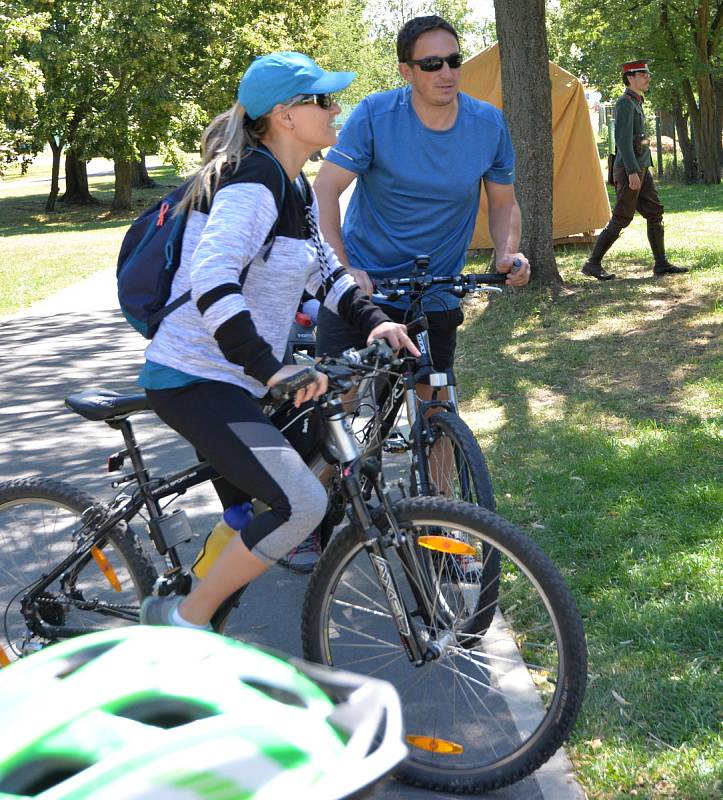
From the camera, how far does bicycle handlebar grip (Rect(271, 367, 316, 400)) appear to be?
2984 millimetres

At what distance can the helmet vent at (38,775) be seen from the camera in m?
1.55

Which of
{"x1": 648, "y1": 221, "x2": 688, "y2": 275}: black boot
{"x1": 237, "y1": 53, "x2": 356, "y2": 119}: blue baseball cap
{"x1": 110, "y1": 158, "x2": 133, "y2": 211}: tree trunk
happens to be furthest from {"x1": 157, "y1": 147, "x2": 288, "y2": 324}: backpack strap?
{"x1": 110, "y1": 158, "x2": 133, "y2": 211}: tree trunk

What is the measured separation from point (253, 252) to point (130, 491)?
1027mm

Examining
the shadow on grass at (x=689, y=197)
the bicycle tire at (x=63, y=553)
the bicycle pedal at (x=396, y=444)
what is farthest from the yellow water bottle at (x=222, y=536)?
the shadow on grass at (x=689, y=197)

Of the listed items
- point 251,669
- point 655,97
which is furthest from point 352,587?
point 655,97

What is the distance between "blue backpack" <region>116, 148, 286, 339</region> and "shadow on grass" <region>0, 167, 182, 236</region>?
90.8 feet

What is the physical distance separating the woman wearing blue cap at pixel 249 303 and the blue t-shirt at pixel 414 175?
131cm

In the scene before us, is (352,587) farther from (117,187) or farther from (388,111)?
(117,187)

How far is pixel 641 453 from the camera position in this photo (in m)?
6.43

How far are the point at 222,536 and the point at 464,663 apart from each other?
89cm

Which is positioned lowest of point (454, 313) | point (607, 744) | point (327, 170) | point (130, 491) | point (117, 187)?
point (607, 744)

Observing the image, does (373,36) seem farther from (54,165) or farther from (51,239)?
(51,239)

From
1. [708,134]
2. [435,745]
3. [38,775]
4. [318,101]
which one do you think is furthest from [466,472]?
[708,134]

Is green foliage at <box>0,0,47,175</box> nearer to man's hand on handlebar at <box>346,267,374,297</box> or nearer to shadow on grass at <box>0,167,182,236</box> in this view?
shadow on grass at <box>0,167,182,236</box>
